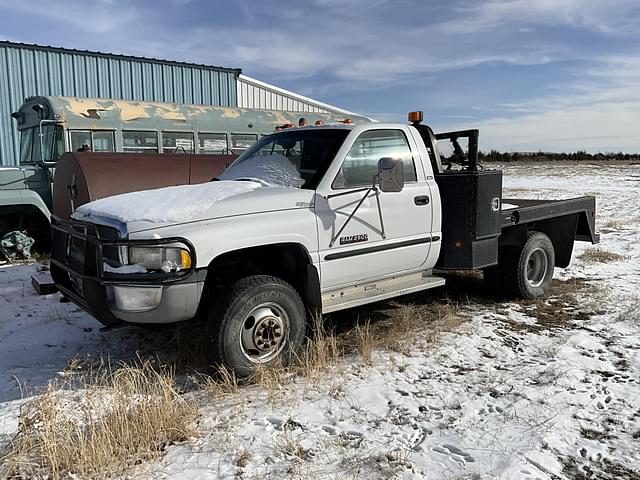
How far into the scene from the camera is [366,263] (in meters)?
4.76

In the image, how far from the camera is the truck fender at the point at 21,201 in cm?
889

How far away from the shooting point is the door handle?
5.08 metres

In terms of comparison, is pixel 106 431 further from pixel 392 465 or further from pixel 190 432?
pixel 392 465

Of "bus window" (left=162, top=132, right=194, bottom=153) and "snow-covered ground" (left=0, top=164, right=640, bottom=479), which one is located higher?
"bus window" (left=162, top=132, right=194, bottom=153)

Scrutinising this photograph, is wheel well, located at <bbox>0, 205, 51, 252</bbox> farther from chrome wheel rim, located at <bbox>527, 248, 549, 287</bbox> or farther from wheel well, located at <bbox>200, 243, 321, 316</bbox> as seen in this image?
chrome wheel rim, located at <bbox>527, 248, 549, 287</bbox>

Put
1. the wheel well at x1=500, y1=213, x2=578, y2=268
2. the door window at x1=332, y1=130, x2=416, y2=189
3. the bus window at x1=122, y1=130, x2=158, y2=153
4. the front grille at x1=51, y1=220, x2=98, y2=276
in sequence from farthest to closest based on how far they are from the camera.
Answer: the bus window at x1=122, y1=130, x2=158, y2=153 → the wheel well at x1=500, y1=213, x2=578, y2=268 → the door window at x1=332, y1=130, x2=416, y2=189 → the front grille at x1=51, y1=220, x2=98, y2=276

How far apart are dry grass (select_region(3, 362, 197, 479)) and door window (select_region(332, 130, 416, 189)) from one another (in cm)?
218

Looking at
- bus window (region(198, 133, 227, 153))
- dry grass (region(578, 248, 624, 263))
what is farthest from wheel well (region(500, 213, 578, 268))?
bus window (region(198, 133, 227, 153))

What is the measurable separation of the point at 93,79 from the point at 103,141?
9012 mm

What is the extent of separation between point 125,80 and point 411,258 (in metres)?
15.6

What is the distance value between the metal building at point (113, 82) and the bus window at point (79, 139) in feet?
27.0

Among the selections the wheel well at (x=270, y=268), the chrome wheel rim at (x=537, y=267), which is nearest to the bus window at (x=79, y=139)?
the wheel well at (x=270, y=268)

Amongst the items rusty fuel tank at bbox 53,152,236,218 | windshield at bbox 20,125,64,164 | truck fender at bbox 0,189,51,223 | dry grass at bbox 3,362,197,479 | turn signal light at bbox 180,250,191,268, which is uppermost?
windshield at bbox 20,125,64,164

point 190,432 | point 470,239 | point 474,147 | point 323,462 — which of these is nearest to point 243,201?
point 190,432
